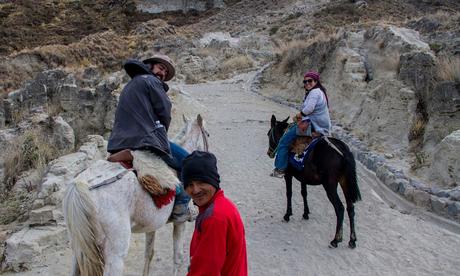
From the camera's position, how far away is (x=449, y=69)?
978cm

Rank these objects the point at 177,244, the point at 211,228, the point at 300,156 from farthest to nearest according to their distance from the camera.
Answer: the point at 300,156 → the point at 177,244 → the point at 211,228

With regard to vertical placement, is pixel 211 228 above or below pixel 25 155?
above

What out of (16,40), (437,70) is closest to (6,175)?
(437,70)

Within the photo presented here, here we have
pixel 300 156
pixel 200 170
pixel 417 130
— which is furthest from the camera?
pixel 417 130

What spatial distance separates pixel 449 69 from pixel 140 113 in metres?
7.93

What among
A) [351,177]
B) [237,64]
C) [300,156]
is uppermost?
[300,156]

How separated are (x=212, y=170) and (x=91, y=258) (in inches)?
63.9

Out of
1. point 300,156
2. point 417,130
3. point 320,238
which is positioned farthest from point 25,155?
point 417,130

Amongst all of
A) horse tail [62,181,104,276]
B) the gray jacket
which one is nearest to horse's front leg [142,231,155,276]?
the gray jacket

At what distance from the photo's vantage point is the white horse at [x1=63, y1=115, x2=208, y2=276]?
359 centimetres

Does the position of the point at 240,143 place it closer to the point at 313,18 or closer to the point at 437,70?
the point at 437,70

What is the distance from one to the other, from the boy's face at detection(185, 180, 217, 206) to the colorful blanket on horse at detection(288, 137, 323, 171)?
371cm

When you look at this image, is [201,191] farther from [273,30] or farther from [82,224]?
[273,30]

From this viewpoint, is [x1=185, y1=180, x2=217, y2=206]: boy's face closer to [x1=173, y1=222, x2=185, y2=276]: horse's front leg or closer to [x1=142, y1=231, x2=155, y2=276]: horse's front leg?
[x1=173, y1=222, x2=185, y2=276]: horse's front leg
